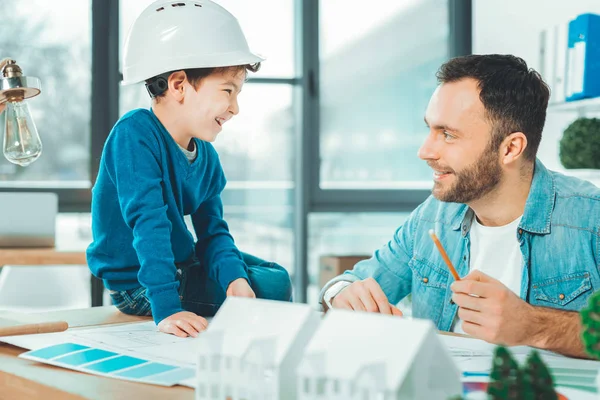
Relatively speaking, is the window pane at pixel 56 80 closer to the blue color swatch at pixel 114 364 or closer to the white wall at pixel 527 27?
the white wall at pixel 527 27

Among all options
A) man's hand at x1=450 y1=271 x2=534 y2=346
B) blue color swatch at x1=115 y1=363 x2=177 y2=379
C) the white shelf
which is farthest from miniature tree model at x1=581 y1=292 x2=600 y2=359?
the white shelf

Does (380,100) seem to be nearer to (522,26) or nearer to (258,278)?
(522,26)

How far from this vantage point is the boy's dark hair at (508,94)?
1.62 metres

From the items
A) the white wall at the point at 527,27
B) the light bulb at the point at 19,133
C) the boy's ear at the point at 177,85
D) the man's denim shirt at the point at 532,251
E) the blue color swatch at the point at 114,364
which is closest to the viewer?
the blue color swatch at the point at 114,364

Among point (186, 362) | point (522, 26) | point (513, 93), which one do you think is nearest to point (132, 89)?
point (522, 26)

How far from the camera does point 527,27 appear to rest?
3.74m

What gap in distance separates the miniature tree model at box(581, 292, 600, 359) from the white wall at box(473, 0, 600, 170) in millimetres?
2640

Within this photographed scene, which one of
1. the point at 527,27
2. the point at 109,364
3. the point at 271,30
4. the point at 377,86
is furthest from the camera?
the point at 377,86

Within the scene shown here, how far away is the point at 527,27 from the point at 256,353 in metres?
3.53

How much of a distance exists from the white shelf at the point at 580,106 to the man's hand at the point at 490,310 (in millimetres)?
1944

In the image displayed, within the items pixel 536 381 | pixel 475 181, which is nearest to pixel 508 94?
pixel 475 181

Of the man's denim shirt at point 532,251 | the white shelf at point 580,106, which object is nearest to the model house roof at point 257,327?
the man's denim shirt at point 532,251

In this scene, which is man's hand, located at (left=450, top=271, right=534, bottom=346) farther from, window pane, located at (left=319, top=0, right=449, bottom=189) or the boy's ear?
window pane, located at (left=319, top=0, right=449, bottom=189)

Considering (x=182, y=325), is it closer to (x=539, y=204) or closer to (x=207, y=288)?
(x=207, y=288)
